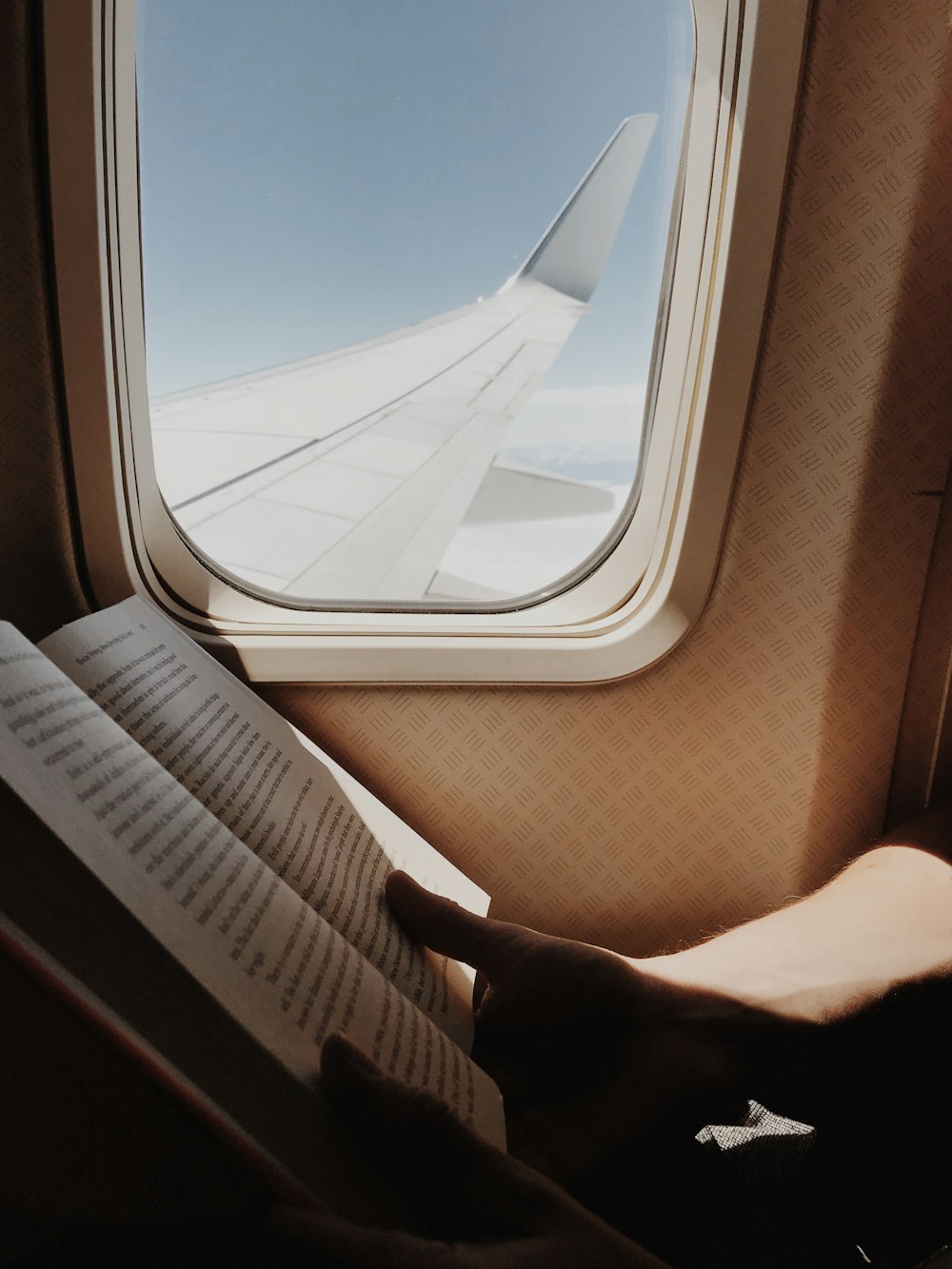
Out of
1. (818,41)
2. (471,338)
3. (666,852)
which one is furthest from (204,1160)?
(471,338)

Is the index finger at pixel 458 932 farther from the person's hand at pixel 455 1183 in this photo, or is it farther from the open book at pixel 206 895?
the person's hand at pixel 455 1183

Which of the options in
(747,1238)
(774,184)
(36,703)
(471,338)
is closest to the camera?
(36,703)

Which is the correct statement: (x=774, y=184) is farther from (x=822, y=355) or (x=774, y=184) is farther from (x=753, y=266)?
(x=822, y=355)

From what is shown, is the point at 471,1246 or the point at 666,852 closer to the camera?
A: the point at 471,1246

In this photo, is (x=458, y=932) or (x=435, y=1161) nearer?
(x=435, y=1161)

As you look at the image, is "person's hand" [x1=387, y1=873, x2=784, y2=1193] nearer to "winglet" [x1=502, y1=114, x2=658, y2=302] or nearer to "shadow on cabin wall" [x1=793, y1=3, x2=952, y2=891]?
"shadow on cabin wall" [x1=793, y1=3, x2=952, y2=891]

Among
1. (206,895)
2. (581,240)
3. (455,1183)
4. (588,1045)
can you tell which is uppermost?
(581,240)

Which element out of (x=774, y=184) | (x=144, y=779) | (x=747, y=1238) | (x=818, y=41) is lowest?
(x=747, y=1238)

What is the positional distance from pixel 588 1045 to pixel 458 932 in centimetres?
16

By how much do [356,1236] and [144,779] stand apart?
31 centimetres

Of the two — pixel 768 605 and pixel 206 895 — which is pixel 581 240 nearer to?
pixel 768 605

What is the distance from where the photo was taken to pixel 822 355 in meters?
0.88

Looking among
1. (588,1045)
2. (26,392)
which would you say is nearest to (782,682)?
(588,1045)

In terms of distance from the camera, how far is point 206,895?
47 cm
